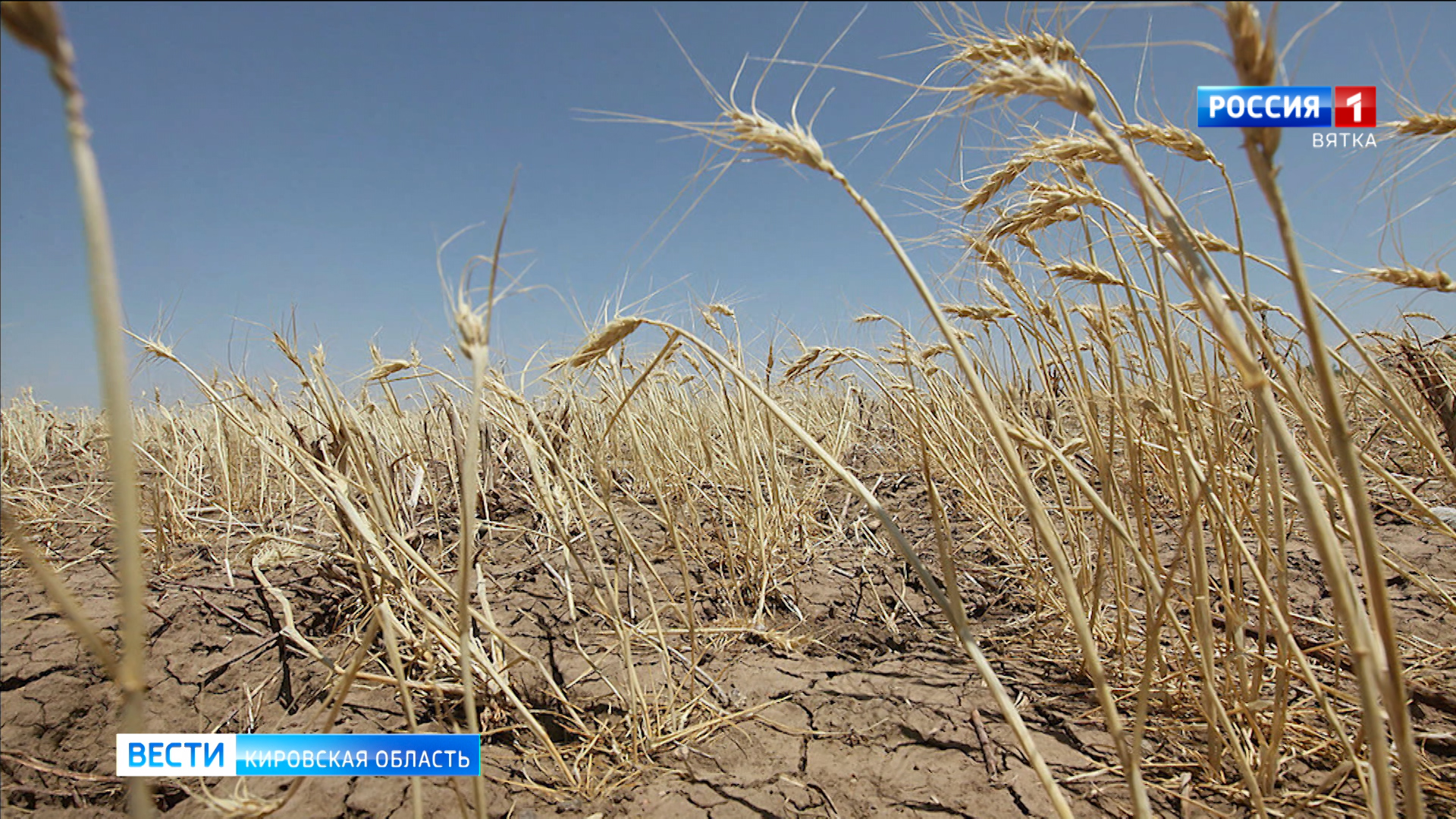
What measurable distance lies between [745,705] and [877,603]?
0.70 meters

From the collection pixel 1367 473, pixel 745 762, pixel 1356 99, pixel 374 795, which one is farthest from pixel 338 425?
pixel 1367 473

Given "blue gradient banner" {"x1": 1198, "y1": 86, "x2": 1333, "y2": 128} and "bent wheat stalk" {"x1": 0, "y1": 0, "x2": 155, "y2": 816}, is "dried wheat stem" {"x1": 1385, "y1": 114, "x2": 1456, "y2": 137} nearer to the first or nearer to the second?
"blue gradient banner" {"x1": 1198, "y1": 86, "x2": 1333, "y2": 128}

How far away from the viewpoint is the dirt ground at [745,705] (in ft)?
4.12

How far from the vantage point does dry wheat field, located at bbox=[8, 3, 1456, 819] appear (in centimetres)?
70

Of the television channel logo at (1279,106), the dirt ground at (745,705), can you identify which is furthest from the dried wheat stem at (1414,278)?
the dirt ground at (745,705)

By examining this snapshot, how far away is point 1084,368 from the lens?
129cm

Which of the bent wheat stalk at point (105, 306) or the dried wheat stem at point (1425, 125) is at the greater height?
the dried wheat stem at point (1425, 125)

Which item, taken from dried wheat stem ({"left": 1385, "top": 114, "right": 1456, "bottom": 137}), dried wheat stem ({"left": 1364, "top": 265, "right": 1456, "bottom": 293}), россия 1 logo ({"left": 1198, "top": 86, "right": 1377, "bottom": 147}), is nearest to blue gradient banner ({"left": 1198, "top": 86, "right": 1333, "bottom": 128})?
россия 1 logo ({"left": 1198, "top": 86, "right": 1377, "bottom": 147})

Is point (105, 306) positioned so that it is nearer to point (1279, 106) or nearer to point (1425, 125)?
point (1279, 106)

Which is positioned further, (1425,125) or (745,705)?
(745,705)

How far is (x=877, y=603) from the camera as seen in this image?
2.11 m

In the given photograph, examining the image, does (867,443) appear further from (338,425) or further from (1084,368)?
(338,425)

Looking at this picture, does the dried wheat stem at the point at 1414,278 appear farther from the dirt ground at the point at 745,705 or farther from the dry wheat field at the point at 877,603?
the dirt ground at the point at 745,705

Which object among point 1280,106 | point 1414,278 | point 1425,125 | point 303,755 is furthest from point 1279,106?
point 303,755
